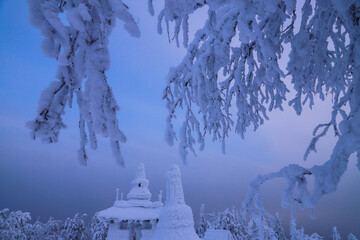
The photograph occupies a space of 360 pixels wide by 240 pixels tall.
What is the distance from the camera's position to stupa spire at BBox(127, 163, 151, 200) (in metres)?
13.7

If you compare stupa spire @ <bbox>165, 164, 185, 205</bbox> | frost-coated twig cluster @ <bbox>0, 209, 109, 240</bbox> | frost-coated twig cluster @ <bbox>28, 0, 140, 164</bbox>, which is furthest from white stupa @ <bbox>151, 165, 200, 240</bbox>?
frost-coated twig cluster @ <bbox>0, 209, 109, 240</bbox>

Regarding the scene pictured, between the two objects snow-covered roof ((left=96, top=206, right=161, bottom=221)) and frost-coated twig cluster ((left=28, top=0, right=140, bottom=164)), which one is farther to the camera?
snow-covered roof ((left=96, top=206, right=161, bottom=221))

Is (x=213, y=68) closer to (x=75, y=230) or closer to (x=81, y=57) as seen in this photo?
(x=81, y=57)

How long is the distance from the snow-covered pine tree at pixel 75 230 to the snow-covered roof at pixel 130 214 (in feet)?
70.5

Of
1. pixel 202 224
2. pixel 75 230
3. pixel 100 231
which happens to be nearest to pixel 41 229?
pixel 75 230

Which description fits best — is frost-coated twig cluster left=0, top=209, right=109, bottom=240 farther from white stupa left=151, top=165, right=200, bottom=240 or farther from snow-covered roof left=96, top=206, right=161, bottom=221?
white stupa left=151, top=165, right=200, bottom=240

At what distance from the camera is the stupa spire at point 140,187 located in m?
13.7

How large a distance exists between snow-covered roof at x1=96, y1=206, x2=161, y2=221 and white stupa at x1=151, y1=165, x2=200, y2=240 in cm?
352

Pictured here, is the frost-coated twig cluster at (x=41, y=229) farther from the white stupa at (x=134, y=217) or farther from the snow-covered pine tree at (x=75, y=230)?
the white stupa at (x=134, y=217)

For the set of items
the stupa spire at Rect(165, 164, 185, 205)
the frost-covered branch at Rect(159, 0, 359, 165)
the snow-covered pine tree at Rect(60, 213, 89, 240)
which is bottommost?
the snow-covered pine tree at Rect(60, 213, 89, 240)

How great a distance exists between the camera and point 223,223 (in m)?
→ 24.0

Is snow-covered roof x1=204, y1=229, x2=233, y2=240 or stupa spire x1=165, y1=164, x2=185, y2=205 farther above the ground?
stupa spire x1=165, y1=164, x2=185, y2=205

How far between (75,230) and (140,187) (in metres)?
23.0

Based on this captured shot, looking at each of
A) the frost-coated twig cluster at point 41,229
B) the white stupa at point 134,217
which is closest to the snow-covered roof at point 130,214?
the white stupa at point 134,217
